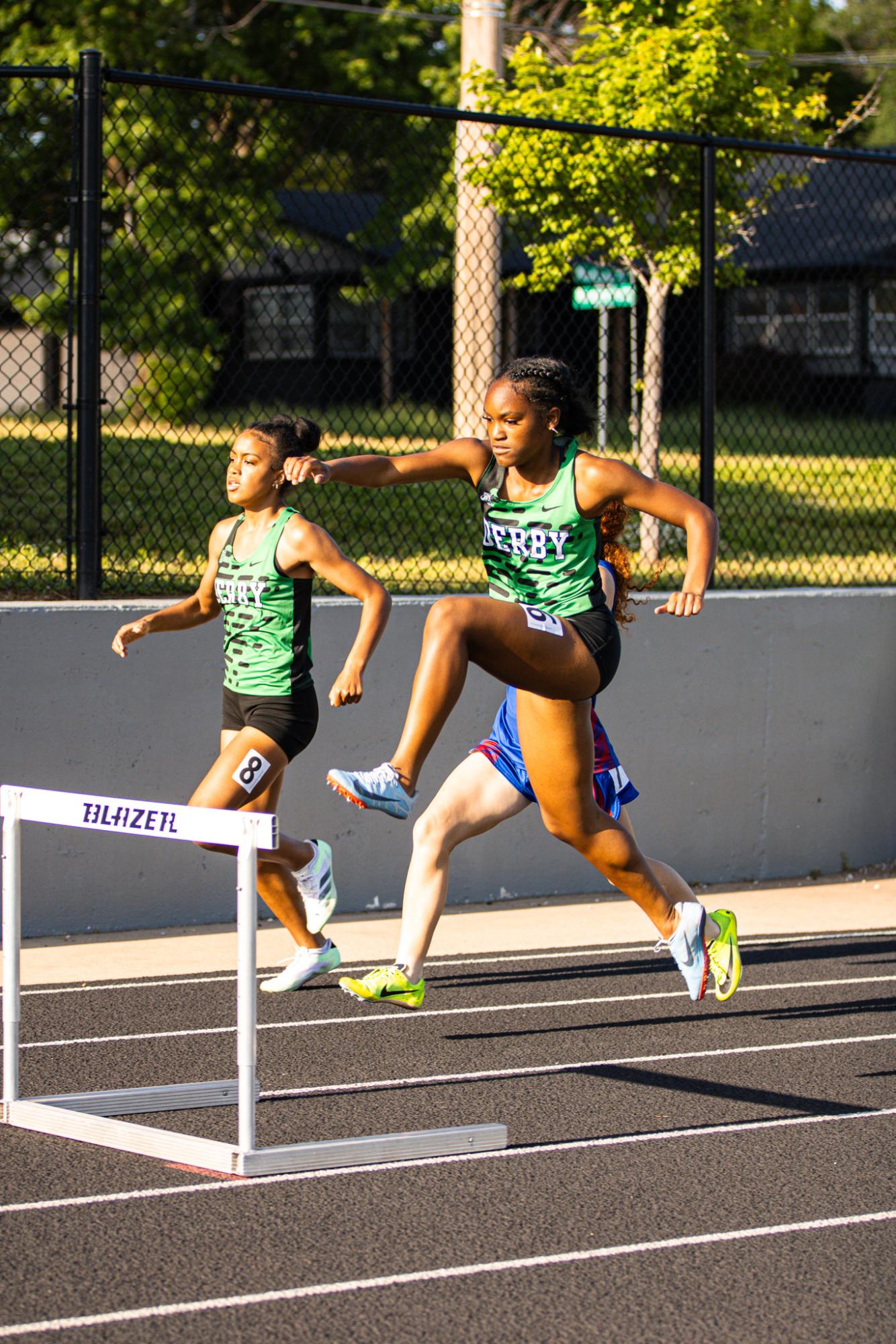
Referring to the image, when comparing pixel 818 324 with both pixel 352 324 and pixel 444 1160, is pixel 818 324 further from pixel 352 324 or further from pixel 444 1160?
pixel 444 1160

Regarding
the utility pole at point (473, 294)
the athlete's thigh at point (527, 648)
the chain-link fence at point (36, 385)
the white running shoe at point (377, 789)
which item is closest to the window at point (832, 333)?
the utility pole at point (473, 294)

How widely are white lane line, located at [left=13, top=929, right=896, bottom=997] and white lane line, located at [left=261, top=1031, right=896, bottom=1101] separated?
1.39m

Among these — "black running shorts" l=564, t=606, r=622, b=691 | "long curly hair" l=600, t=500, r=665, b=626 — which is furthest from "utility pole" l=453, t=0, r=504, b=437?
"black running shorts" l=564, t=606, r=622, b=691

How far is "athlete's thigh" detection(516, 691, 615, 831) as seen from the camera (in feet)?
17.2

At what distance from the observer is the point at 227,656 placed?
5895mm

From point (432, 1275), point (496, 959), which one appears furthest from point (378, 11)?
point (432, 1275)

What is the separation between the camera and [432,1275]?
3.78 m

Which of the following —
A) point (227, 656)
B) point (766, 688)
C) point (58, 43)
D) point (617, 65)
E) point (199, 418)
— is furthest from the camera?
point (58, 43)

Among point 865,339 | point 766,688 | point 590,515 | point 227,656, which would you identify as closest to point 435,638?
point 590,515

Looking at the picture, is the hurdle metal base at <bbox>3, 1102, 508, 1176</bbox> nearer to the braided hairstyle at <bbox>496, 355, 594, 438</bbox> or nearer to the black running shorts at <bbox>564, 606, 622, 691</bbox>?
the black running shorts at <bbox>564, 606, 622, 691</bbox>

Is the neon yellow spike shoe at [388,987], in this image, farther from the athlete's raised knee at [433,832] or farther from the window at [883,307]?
the window at [883,307]

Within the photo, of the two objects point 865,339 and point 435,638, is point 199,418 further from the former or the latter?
point 865,339

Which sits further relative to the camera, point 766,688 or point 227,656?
point 766,688

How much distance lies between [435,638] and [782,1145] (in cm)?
180
